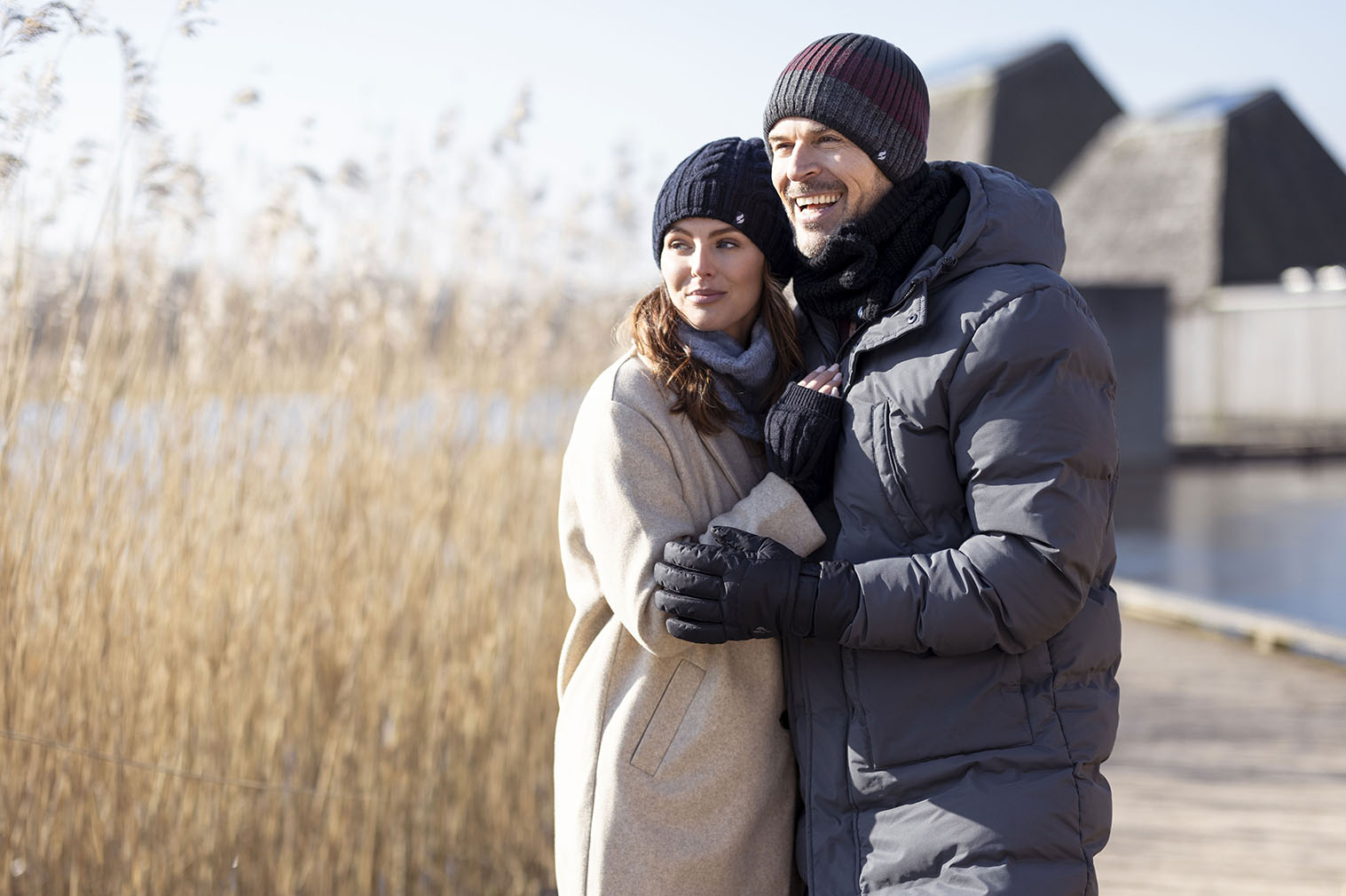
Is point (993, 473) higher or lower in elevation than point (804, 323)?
lower

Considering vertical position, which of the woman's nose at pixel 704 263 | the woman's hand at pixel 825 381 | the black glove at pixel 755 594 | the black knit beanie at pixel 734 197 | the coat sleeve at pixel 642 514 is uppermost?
the black knit beanie at pixel 734 197

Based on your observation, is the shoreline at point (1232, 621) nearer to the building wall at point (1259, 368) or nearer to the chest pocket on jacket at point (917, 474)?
the chest pocket on jacket at point (917, 474)

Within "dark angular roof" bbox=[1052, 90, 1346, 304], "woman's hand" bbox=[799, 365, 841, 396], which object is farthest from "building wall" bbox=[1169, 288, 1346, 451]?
"woman's hand" bbox=[799, 365, 841, 396]

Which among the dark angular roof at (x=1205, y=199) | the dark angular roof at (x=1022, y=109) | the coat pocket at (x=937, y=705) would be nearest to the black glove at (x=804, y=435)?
the coat pocket at (x=937, y=705)

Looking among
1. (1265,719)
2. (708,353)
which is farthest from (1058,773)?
(1265,719)

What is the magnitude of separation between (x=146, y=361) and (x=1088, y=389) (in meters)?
2.08

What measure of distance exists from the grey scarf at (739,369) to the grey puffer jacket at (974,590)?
0.52 feet

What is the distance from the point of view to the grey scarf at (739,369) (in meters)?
1.75

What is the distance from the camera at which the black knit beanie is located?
178cm

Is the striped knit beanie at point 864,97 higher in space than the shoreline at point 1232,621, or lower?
higher

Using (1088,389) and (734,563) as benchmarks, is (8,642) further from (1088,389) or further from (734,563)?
(1088,389)

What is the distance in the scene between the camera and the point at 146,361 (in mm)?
2738

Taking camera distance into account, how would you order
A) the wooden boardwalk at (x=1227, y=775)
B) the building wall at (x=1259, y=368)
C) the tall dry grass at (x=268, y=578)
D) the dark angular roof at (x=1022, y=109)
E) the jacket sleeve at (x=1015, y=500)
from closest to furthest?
the jacket sleeve at (x=1015, y=500) < the tall dry grass at (x=268, y=578) < the wooden boardwalk at (x=1227, y=775) < the building wall at (x=1259, y=368) < the dark angular roof at (x=1022, y=109)

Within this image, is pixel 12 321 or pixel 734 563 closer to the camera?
pixel 734 563
